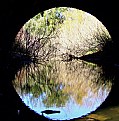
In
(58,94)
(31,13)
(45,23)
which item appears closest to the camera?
(58,94)

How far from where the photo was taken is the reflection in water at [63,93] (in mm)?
3723

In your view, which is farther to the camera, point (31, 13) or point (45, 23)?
point (45, 23)

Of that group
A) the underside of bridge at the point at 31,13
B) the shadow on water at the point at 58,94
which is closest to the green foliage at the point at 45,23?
the underside of bridge at the point at 31,13

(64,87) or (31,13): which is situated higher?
(31,13)

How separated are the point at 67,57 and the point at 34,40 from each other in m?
1.89

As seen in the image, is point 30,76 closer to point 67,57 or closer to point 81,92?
point 81,92

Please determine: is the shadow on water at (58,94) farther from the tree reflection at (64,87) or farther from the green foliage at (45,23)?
the green foliage at (45,23)

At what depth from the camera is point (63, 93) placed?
4781 mm

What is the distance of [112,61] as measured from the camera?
8711mm

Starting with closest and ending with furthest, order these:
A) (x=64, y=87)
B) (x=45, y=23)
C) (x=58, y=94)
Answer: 1. (x=58, y=94)
2. (x=64, y=87)
3. (x=45, y=23)

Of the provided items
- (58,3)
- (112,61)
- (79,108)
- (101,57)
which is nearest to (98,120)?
(79,108)

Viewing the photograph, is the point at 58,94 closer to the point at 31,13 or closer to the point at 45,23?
the point at 31,13

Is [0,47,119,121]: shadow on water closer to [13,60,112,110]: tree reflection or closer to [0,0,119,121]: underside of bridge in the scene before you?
[13,60,112,110]: tree reflection

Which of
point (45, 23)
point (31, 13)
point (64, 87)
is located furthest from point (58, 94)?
point (45, 23)
